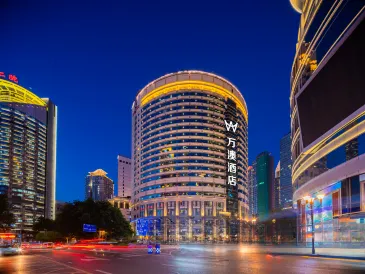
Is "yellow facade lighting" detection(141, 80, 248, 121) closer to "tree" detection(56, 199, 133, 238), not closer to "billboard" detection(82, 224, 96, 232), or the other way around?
"tree" detection(56, 199, 133, 238)

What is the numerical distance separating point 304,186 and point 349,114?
2150 cm

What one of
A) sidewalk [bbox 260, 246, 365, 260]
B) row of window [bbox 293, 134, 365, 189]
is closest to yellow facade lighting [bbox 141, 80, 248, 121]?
row of window [bbox 293, 134, 365, 189]

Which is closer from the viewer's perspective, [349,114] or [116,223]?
[349,114]

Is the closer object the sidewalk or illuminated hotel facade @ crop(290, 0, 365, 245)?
the sidewalk

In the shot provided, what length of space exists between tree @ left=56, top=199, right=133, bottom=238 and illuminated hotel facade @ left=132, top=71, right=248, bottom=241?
67.8m

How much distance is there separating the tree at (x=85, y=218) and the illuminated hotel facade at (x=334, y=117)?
41.9 metres

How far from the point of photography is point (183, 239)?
146 meters

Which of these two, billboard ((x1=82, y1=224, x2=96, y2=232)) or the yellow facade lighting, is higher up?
the yellow facade lighting

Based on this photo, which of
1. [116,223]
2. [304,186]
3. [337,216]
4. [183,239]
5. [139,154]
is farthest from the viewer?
[139,154]

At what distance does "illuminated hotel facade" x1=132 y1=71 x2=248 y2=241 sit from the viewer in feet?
491

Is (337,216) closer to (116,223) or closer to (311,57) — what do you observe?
(311,57)

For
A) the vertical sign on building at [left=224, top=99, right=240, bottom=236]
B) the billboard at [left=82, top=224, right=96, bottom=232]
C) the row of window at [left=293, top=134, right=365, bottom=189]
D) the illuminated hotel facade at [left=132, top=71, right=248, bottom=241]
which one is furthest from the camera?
the vertical sign on building at [left=224, top=99, right=240, bottom=236]

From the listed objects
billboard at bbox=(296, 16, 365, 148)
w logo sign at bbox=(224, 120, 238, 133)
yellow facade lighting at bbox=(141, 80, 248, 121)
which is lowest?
billboard at bbox=(296, 16, 365, 148)

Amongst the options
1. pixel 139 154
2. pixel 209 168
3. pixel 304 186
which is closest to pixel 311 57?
pixel 304 186
